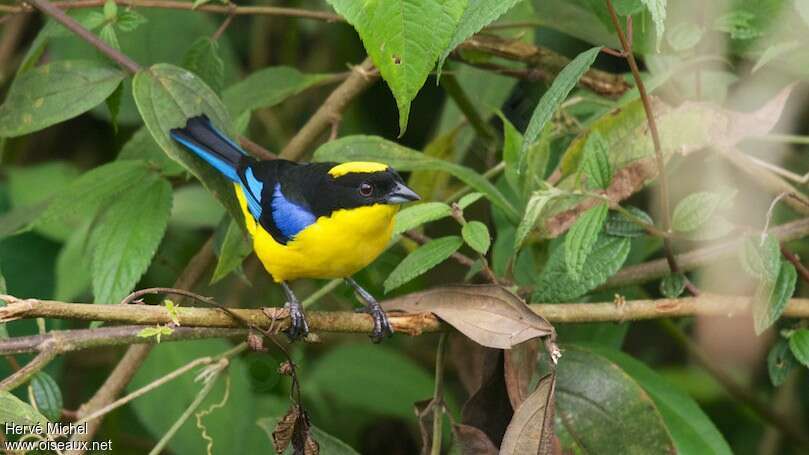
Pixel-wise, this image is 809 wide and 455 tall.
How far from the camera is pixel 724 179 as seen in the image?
308cm

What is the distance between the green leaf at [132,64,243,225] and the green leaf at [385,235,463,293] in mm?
492

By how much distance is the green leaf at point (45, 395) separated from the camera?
2.46 meters

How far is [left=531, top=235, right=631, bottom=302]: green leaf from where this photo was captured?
8.61 ft

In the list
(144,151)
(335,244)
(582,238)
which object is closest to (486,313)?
(582,238)

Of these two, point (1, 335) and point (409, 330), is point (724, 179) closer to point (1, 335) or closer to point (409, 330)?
point (409, 330)

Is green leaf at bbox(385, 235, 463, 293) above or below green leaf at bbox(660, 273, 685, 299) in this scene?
above

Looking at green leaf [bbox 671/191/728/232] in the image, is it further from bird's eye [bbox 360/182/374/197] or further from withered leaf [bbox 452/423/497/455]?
bird's eye [bbox 360/182/374/197]

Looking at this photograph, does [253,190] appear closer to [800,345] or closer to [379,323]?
[379,323]

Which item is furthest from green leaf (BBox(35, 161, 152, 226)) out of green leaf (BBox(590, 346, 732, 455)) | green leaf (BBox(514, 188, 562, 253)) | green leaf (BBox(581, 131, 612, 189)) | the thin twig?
green leaf (BBox(590, 346, 732, 455))

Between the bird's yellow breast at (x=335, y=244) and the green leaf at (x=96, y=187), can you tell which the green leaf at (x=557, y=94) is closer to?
the bird's yellow breast at (x=335, y=244)

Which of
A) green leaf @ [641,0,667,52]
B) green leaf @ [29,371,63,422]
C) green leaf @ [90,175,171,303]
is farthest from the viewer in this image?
green leaf @ [90,175,171,303]

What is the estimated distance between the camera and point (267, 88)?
11.2 feet

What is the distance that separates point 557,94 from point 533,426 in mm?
721

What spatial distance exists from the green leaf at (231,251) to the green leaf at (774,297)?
52.6 inches
